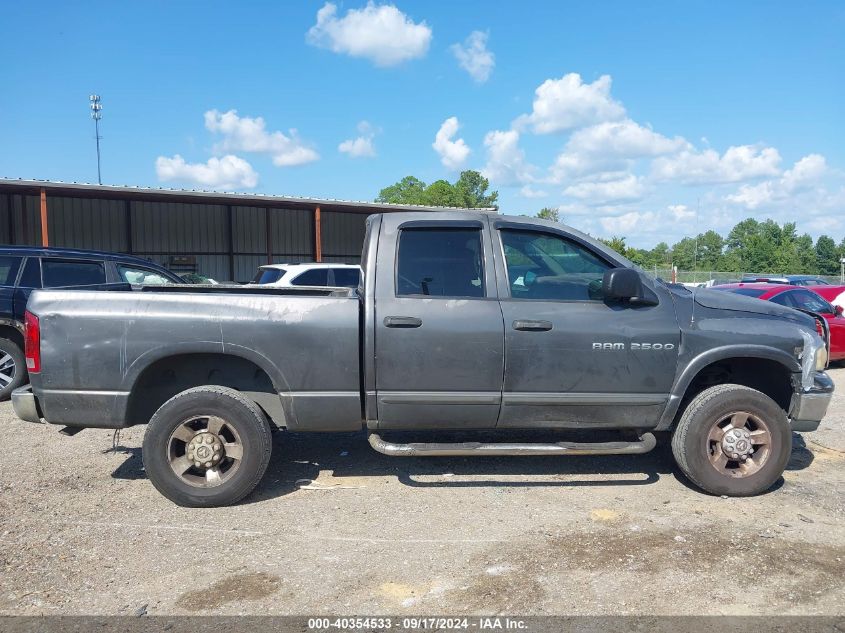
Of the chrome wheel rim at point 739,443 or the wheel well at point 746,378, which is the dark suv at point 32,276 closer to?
the wheel well at point 746,378

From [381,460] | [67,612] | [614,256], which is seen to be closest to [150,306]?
[67,612]

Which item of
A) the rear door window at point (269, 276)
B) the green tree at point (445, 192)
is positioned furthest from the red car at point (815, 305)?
the green tree at point (445, 192)

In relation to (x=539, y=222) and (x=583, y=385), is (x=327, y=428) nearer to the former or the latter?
(x=583, y=385)

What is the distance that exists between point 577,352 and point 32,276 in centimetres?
689

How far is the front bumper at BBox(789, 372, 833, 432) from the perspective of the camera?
4758 mm

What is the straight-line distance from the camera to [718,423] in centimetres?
473

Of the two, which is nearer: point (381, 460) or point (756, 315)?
point (756, 315)

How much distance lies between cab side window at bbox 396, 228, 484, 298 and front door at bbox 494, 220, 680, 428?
185mm

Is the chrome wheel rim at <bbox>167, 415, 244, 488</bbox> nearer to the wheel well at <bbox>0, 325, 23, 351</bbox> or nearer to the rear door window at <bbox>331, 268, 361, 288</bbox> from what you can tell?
the wheel well at <bbox>0, 325, 23, 351</bbox>

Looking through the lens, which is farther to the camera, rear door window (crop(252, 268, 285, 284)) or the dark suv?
rear door window (crop(252, 268, 285, 284))

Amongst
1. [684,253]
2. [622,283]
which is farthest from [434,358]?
[684,253]

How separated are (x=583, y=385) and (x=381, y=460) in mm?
1945

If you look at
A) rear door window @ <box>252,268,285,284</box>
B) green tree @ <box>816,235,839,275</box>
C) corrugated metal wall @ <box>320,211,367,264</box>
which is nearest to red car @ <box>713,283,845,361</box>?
rear door window @ <box>252,268,285,284</box>

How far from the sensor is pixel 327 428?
15.1 ft
